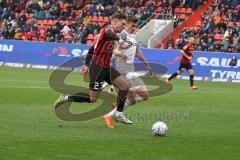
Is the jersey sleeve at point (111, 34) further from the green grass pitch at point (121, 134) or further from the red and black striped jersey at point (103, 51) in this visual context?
the green grass pitch at point (121, 134)

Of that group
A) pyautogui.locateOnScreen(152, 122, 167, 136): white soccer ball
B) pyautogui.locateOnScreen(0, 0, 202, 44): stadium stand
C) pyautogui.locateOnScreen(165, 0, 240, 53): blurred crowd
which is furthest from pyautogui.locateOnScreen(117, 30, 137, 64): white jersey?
pyautogui.locateOnScreen(0, 0, 202, 44): stadium stand

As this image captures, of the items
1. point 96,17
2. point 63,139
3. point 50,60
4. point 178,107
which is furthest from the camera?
point 96,17

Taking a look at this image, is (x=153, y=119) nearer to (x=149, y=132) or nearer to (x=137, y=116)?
(x=137, y=116)

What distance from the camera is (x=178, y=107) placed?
16781mm

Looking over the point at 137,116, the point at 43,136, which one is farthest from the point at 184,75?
the point at 43,136

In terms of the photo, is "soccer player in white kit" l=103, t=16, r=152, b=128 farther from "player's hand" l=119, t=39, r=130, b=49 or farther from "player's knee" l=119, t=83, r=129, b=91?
"player's knee" l=119, t=83, r=129, b=91

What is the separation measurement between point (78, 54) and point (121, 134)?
22400mm

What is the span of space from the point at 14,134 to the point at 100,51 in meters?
2.80

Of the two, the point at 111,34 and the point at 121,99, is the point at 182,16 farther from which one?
the point at 111,34

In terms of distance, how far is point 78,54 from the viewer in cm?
3362

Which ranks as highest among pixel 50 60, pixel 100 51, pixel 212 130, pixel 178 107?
pixel 100 51

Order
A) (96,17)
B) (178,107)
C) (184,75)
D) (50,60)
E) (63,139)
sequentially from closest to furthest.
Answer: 1. (63,139)
2. (178,107)
3. (184,75)
4. (50,60)
5. (96,17)

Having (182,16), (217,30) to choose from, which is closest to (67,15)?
(182,16)

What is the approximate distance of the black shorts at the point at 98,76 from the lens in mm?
12578
